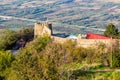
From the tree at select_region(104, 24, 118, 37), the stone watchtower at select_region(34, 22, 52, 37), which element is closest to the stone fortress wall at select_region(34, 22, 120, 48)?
the stone watchtower at select_region(34, 22, 52, 37)

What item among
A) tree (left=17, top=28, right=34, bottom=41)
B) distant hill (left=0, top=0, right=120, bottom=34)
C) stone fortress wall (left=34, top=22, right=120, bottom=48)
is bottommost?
distant hill (left=0, top=0, right=120, bottom=34)

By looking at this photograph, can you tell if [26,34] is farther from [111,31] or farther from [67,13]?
[67,13]

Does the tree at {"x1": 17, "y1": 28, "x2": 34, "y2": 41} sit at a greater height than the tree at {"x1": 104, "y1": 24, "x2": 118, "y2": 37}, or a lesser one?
lesser

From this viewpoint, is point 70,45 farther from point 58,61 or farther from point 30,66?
point 30,66

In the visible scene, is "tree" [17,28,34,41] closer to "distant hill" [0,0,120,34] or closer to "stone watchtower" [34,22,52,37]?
"stone watchtower" [34,22,52,37]

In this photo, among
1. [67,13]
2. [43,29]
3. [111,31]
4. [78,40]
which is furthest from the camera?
[67,13]

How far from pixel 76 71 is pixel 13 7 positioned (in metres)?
140

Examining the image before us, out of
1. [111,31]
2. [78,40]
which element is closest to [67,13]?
[111,31]

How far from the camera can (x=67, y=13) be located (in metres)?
146

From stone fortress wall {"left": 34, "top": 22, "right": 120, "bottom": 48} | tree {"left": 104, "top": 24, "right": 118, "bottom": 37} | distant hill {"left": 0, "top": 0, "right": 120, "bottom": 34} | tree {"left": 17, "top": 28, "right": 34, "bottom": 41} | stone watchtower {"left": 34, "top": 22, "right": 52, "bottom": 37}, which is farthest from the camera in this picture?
distant hill {"left": 0, "top": 0, "right": 120, "bottom": 34}

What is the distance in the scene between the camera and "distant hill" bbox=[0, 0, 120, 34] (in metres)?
118

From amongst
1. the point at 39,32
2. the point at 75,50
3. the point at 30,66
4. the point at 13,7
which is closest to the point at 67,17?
the point at 13,7

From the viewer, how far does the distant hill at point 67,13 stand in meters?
118

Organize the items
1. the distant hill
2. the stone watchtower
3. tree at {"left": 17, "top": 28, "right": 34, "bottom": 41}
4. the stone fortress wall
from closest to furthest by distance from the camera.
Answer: the stone fortress wall
the stone watchtower
tree at {"left": 17, "top": 28, "right": 34, "bottom": 41}
the distant hill
